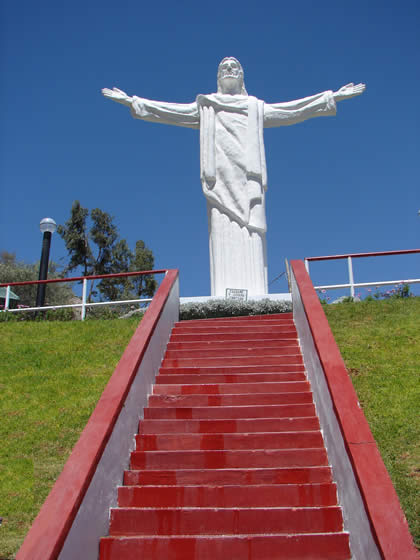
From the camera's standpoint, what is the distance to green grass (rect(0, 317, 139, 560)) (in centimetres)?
516

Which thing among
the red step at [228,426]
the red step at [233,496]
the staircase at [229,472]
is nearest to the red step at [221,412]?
the staircase at [229,472]

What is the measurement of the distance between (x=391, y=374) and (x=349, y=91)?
7.85 meters

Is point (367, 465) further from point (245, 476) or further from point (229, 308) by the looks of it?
point (229, 308)

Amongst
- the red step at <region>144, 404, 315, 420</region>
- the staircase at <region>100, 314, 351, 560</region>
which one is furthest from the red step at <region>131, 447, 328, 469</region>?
the red step at <region>144, 404, 315, 420</region>

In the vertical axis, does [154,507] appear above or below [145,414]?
below

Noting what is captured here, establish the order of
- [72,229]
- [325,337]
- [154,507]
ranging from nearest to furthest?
[154,507] → [325,337] → [72,229]

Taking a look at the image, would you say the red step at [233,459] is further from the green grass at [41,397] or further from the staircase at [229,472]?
the green grass at [41,397]

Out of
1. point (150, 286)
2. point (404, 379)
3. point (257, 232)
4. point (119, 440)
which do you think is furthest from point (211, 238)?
point (150, 286)

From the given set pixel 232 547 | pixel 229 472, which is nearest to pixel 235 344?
pixel 229 472

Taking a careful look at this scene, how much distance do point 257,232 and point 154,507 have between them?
853cm

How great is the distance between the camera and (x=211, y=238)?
12539 millimetres

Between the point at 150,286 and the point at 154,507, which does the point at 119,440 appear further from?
the point at 150,286

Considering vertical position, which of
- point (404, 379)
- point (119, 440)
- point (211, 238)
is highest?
point (211, 238)

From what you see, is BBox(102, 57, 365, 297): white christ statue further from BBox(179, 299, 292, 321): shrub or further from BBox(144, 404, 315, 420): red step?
BBox(144, 404, 315, 420): red step
